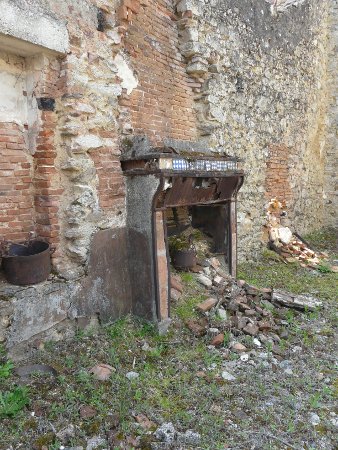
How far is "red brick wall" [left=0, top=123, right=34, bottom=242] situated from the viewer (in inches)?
133

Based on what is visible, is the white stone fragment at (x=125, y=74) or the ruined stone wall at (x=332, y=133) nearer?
the white stone fragment at (x=125, y=74)

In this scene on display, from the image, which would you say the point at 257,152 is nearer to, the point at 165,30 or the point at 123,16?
the point at 165,30

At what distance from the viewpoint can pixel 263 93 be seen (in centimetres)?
722

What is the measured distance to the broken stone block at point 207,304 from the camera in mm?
4383

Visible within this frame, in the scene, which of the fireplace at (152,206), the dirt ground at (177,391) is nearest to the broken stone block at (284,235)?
the dirt ground at (177,391)

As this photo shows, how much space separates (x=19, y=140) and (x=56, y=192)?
55cm

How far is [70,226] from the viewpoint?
366cm

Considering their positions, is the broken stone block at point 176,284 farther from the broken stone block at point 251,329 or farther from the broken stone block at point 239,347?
the broken stone block at point 239,347

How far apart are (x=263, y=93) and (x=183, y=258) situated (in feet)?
12.8

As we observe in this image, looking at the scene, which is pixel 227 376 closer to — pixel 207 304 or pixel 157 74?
pixel 207 304

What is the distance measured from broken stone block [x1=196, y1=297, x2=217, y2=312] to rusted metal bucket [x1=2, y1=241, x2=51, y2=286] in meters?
1.76

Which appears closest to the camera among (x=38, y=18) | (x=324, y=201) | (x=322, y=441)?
(x=322, y=441)

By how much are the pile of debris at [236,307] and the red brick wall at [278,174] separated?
288 centimetres

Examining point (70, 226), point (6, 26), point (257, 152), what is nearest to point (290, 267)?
point (257, 152)
